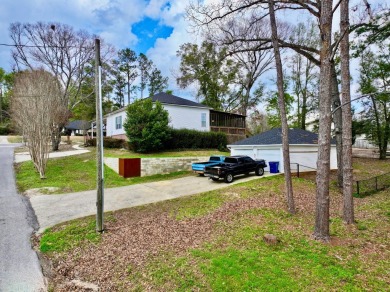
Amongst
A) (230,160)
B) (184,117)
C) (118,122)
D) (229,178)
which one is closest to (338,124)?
(230,160)

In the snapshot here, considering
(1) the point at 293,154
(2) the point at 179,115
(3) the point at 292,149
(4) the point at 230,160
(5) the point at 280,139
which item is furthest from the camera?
(2) the point at 179,115

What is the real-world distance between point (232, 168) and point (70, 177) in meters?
9.52

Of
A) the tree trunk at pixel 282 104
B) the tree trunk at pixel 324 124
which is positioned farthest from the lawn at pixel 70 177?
the tree trunk at pixel 324 124

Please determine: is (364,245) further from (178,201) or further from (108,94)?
(108,94)

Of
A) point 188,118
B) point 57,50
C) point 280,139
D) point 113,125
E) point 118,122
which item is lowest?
point 280,139

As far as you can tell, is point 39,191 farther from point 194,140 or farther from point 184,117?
point 184,117

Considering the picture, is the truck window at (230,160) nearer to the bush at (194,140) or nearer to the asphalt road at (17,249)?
the bush at (194,140)

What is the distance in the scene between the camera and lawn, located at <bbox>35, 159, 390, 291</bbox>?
3.92 meters

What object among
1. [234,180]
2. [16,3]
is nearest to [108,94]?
[16,3]

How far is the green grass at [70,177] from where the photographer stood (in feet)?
37.9

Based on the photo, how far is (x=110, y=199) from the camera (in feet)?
31.7

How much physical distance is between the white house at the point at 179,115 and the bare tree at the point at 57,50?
18.2 feet

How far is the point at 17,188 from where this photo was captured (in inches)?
429

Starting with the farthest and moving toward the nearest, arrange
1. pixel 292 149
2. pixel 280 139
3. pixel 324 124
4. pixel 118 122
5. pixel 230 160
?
pixel 118 122 → pixel 280 139 → pixel 292 149 → pixel 230 160 → pixel 324 124
